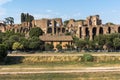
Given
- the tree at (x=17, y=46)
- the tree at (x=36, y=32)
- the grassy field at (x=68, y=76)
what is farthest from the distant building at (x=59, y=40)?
the grassy field at (x=68, y=76)

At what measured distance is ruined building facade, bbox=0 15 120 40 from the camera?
4817 inches

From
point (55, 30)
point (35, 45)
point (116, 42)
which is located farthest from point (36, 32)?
point (116, 42)

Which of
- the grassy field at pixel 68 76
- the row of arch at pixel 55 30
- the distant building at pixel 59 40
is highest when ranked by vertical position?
the row of arch at pixel 55 30

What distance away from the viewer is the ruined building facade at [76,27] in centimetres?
12236

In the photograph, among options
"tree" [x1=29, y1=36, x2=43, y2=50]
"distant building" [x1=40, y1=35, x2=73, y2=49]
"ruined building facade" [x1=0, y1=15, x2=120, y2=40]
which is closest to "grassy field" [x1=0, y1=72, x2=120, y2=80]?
"tree" [x1=29, y1=36, x2=43, y2=50]

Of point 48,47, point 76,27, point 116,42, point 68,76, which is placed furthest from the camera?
point 76,27

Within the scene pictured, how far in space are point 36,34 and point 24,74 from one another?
72.4m

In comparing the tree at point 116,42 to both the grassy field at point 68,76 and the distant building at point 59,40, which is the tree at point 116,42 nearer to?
the distant building at point 59,40

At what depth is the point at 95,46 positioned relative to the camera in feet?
338

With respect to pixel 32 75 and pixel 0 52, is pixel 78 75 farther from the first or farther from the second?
pixel 0 52

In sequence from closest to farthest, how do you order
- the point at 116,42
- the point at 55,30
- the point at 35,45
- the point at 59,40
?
the point at 35,45, the point at 116,42, the point at 59,40, the point at 55,30

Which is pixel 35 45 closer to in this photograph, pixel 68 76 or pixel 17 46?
pixel 17 46

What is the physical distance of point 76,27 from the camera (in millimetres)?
135625

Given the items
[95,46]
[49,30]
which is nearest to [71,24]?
[49,30]
